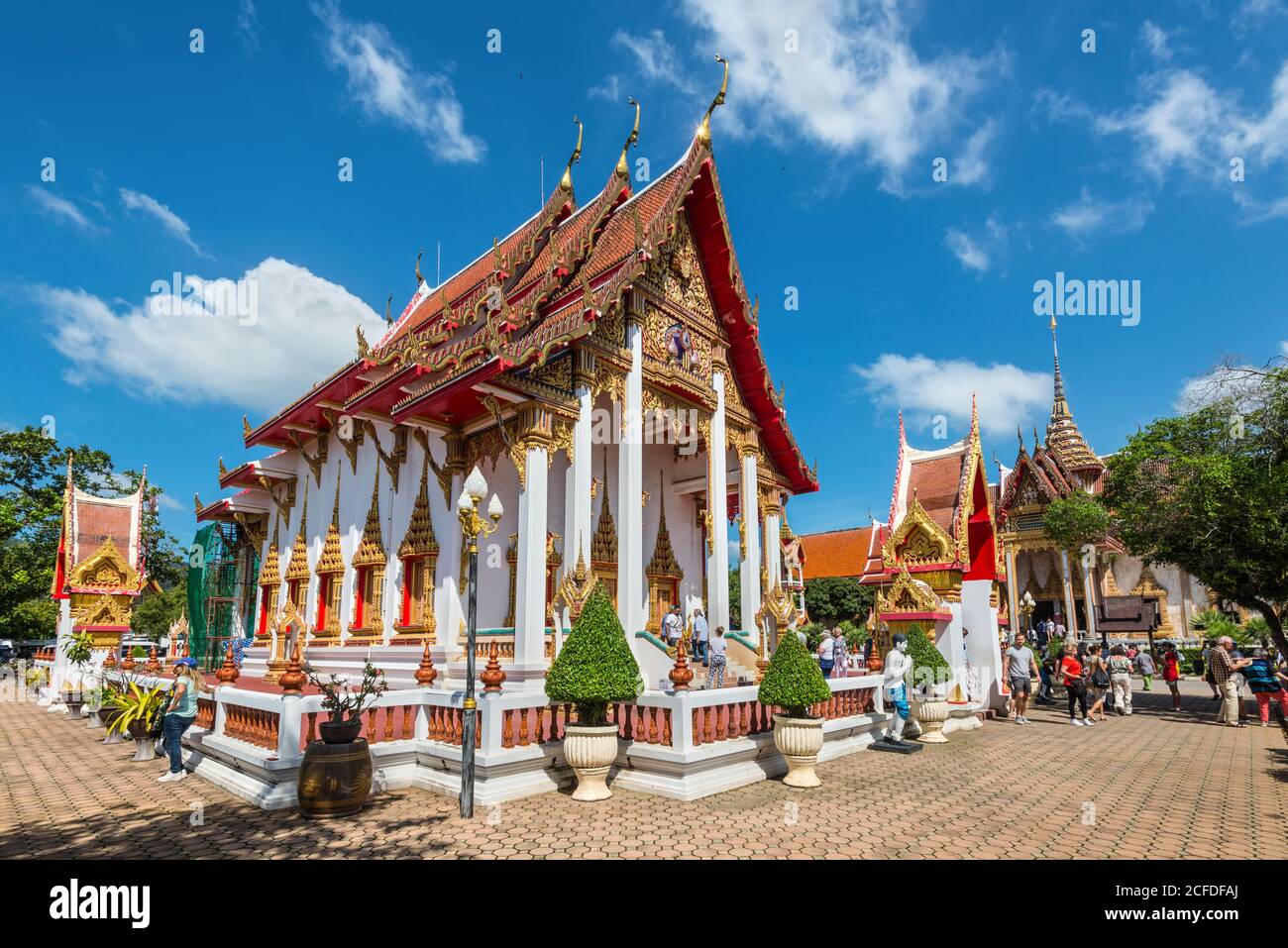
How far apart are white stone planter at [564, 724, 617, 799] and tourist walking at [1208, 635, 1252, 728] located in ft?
40.5

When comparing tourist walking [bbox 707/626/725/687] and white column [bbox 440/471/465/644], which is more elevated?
white column [bbox 440/471/465/644]

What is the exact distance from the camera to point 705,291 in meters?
14.2

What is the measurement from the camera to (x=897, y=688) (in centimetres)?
1039

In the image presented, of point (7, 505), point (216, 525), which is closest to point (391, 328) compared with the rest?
point (216, 525)

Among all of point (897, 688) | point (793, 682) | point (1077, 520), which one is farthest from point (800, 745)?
point (1077, 520)

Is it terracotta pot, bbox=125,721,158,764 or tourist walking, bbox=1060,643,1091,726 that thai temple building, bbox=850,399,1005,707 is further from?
terracotta pot, bbox=125,721,158,764

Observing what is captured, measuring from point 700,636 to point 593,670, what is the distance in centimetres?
655

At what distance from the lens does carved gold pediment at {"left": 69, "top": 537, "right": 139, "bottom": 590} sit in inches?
725

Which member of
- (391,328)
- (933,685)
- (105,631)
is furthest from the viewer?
(391,328)

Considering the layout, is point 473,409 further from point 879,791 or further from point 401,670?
point 879,791

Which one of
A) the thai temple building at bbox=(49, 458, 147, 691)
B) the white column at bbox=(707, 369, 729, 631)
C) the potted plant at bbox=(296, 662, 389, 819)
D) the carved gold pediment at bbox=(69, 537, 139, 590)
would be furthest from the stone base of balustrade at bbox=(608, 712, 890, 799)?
the carved gold pediment at bbox=(69, 537, 139, 590)

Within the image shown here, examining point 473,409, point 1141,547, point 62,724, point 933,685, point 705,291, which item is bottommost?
point 62,724

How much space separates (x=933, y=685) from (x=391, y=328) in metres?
15.8

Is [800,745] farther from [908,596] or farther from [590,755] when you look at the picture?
[908,596]
